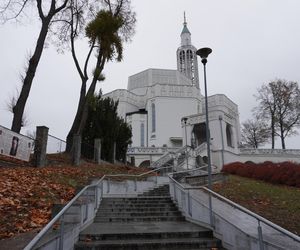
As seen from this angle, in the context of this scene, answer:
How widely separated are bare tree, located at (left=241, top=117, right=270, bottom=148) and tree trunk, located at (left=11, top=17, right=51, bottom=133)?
Result: 34373 mm

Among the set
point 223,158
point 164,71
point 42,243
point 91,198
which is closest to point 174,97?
point 164,71

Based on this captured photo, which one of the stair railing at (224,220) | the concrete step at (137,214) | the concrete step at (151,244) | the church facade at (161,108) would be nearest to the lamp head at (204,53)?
the stair railing at (224,220)

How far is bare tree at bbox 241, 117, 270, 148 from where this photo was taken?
47.2 meters

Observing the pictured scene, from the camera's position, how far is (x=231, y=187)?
1645 centimetres

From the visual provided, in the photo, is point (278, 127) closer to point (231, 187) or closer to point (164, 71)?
point (231, 187)

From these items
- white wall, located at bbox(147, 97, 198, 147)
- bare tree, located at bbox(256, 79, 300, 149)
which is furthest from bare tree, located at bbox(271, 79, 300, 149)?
white wall, located at bbox(147, 97, 198, 147)

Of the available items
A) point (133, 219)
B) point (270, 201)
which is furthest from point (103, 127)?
point (133, 219)

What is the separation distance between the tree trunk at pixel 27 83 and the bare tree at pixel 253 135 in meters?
34.4

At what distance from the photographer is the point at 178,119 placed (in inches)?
2256

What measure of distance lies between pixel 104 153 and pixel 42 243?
758 inches

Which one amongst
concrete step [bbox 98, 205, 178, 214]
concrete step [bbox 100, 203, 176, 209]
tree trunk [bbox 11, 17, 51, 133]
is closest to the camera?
concrete step [bbox 98, 205, 178, 214]

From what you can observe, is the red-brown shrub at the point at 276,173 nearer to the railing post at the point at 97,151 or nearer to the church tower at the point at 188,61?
the railing post at the point at 97,151

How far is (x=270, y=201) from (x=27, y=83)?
44.6ft

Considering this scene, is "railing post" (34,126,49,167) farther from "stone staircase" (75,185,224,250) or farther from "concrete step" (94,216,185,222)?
"concrete step" (94,216,185,222)
